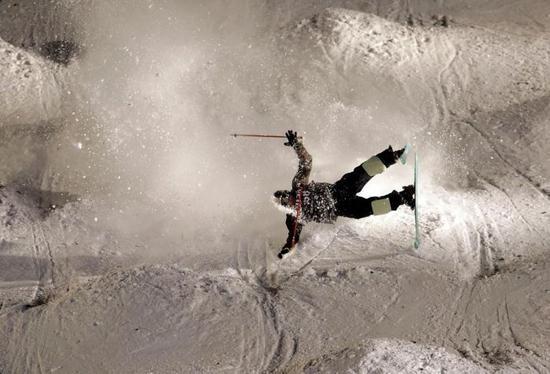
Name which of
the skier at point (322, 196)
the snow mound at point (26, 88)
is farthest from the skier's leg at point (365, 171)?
the snow mound at point (26, 88)

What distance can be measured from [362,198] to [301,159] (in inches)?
35.8

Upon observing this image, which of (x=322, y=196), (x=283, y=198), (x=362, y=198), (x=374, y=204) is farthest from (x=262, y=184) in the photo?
(x=374, y=204)

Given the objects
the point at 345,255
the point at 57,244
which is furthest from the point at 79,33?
the point at 345,255

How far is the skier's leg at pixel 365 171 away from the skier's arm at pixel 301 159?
0.44 m

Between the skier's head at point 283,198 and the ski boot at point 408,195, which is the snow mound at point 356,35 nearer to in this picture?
the skier's head at point 283,198

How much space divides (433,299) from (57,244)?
515 centimetres

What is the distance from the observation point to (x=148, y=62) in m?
11.8

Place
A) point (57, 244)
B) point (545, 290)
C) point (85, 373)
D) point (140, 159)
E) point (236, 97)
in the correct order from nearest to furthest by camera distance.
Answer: point (85, 373)
point (545, 290)
point (57, 244)
point (140, 159)
point (236, 97)

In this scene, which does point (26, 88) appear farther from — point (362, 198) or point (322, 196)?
point (362, 198)

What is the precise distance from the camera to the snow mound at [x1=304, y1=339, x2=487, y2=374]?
20.6ft

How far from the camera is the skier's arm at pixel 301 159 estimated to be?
791cm

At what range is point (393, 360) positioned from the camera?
6375mm

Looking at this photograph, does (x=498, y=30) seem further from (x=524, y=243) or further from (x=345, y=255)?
(x=345, y=255)

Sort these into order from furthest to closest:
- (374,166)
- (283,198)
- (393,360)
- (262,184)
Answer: (262,184) < (283,198) < (374,166) < (393,360)
